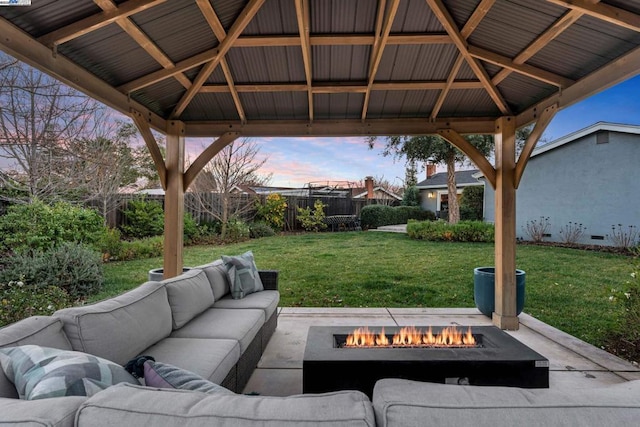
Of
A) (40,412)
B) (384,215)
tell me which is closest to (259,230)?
(384,215)

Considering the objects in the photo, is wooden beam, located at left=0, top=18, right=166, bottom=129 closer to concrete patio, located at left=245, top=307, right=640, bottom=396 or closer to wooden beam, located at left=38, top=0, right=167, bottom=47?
wooden beam, located at left=38, top=0, right=167, bottom=47

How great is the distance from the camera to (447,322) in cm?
452

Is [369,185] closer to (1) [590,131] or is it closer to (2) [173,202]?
(1) [590,131]

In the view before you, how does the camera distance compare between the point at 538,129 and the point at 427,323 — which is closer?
the point at 538,129

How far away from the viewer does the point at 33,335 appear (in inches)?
62.6

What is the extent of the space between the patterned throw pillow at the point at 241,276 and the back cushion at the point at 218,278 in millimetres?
56

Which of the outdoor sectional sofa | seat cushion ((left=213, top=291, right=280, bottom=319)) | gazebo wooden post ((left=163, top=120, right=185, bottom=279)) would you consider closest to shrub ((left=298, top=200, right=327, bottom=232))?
gazebo wooden post ((left=163, top=120, right=185, bottom=279))

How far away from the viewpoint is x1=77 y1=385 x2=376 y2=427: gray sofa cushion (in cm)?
86

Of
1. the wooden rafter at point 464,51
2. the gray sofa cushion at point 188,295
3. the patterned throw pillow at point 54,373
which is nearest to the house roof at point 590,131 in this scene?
the wooden rafter at point 464,51

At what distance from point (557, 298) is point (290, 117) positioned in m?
5.07

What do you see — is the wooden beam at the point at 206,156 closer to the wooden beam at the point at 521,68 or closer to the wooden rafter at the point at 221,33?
the wooden rafter at the point at 221,33

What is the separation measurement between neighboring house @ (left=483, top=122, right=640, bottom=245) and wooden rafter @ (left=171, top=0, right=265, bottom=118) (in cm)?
988

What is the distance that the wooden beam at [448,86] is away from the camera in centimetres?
376

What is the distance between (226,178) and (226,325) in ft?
26.2
